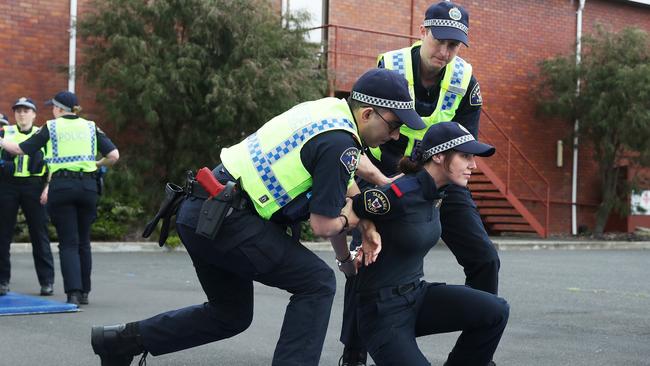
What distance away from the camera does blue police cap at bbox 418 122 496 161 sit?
4617 mm

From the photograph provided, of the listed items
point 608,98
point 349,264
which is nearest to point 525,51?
point 608,98

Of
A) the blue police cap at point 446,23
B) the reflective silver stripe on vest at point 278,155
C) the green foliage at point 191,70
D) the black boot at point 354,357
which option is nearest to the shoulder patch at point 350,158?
the reflective silver stripe on vest at point 278,155

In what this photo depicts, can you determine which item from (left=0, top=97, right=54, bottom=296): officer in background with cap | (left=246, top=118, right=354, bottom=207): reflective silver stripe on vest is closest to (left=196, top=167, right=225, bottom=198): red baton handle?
(left=246, top=118, right=354, bottom=207): reflective silver stripe on vest

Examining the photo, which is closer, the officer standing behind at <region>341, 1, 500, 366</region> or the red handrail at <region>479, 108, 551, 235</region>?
the officer standing behind at <region>341, 1, 500, 366</region>

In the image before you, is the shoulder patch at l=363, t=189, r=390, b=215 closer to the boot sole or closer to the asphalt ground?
the boot sole

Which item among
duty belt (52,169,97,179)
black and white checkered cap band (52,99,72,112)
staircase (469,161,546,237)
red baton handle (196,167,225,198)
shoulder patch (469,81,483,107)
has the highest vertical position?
shoulder patch (469,81,483,107)

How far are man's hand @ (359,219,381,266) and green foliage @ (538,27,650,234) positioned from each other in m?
18.0

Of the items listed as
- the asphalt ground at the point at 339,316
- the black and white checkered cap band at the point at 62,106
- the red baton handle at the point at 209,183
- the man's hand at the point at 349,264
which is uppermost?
the red baton handle at the point at 209,183

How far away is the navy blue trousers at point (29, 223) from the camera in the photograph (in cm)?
935

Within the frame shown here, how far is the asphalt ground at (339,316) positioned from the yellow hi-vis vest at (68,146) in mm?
1239

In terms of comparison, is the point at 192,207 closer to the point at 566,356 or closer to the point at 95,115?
the point at 566,356

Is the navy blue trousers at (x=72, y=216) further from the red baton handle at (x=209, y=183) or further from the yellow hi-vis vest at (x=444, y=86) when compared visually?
the red baton handle at (x=209, y=183)

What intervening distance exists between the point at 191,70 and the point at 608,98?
1037 centimetres

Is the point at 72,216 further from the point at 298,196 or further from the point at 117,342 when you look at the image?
the point at 298,196
